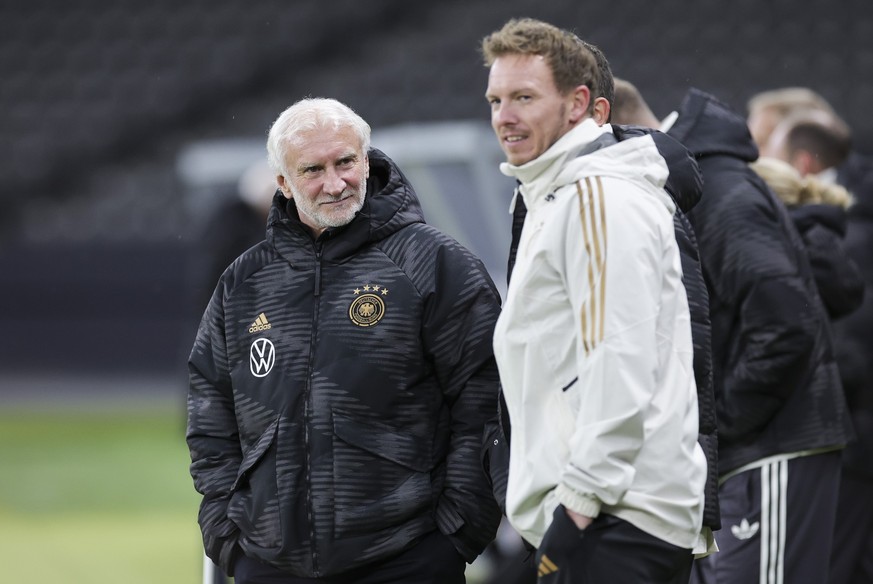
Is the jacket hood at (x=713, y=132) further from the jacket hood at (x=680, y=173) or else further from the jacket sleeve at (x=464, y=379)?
the jacket sleeve at (x=464, y=379)

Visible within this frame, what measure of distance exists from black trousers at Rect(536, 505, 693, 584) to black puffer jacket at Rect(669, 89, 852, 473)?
1.35 metres

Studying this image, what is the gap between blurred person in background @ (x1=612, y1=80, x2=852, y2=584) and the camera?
161 inches

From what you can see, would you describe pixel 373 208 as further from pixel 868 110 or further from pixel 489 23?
pixel 489 23

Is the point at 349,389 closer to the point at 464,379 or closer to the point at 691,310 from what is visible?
the point at 464,379

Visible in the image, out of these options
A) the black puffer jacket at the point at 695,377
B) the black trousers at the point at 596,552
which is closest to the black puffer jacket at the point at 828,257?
the black puffer jacket at the point at 695,377

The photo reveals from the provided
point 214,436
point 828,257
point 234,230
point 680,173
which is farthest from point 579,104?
point 234,230

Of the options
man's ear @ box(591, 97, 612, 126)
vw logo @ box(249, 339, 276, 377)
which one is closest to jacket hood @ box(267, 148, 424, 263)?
vw logo @ box(249, 339, 276, 377)

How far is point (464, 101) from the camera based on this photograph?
1566 cm

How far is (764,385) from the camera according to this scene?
4.11 metres

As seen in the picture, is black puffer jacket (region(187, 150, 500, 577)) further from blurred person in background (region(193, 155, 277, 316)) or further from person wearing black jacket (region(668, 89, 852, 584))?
blurred person in background (region(193, 155, 277, 316))

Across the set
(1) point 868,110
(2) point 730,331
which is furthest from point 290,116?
(1) point 868,110

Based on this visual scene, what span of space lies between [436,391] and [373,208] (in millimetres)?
471

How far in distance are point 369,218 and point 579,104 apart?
2.18ft

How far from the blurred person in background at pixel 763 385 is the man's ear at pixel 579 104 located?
1171mm
